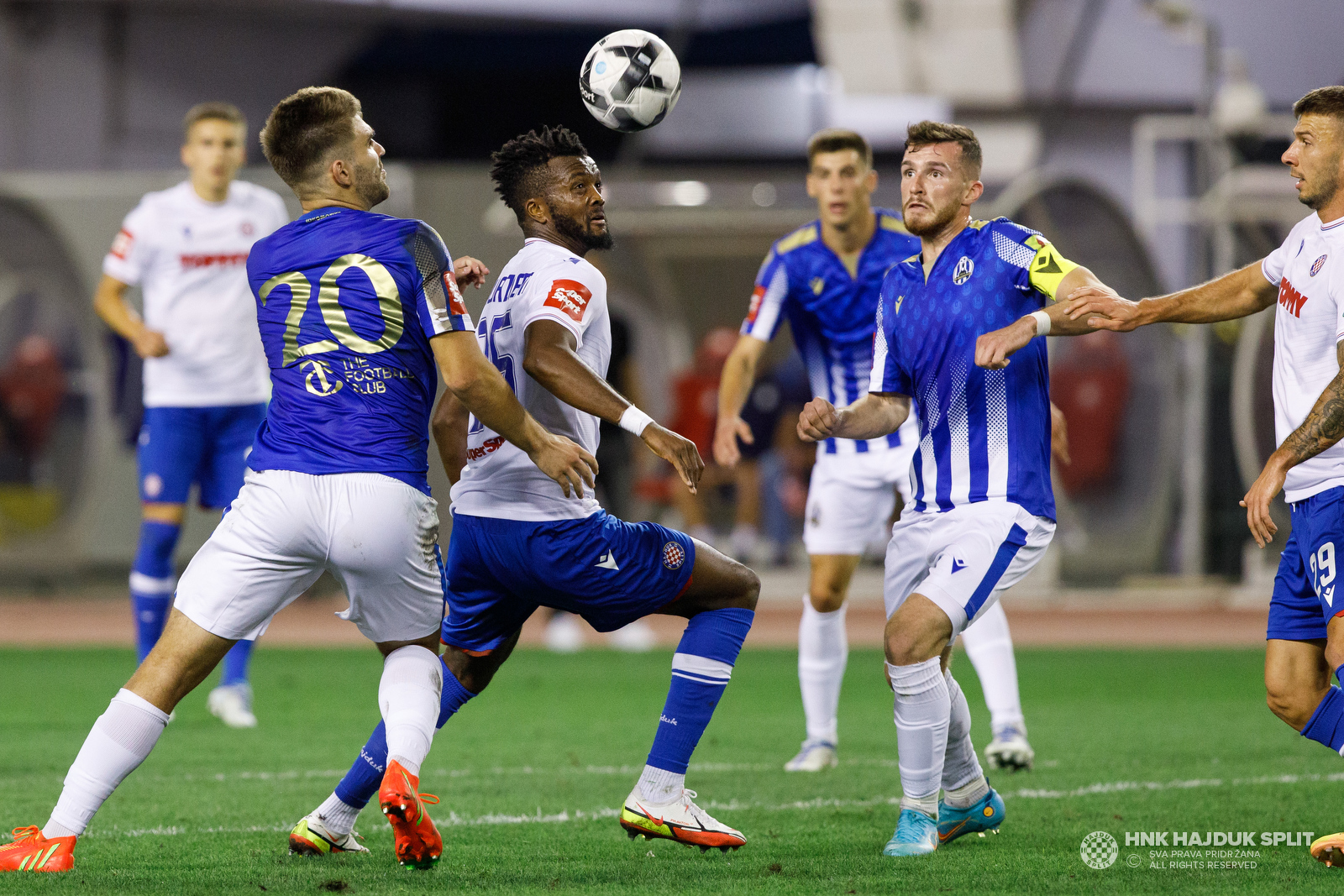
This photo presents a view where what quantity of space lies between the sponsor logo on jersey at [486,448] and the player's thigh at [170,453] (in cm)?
348

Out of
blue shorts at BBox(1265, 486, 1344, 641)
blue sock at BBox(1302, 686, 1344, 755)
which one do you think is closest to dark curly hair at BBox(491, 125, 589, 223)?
blue shorts at BBox(1265, 486, 1344, 641)

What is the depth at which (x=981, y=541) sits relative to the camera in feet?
16.0

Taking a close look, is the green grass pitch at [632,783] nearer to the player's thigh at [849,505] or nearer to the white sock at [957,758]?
the white sock at [957,758]

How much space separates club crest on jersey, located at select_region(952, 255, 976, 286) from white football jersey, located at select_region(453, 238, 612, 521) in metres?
1.15

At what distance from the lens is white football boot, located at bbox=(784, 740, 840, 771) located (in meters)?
6.79

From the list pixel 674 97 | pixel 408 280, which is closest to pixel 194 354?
pixel 674 97

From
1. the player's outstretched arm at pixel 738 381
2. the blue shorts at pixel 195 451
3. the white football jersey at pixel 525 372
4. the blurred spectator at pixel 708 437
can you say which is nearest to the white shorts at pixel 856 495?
the player's outstretched arm at pixel 738 381

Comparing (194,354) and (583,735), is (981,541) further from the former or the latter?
(194,354)

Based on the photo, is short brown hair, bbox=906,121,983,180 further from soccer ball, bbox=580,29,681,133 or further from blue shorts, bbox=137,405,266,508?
blue shorts, bbox=137,405,266,508

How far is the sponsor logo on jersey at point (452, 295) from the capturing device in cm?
A: 442

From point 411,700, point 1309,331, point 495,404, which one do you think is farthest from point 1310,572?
point 411,700

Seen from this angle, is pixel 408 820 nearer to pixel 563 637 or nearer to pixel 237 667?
pixel 237 667

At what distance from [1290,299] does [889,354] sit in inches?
50.0

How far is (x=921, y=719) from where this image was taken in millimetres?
4777
